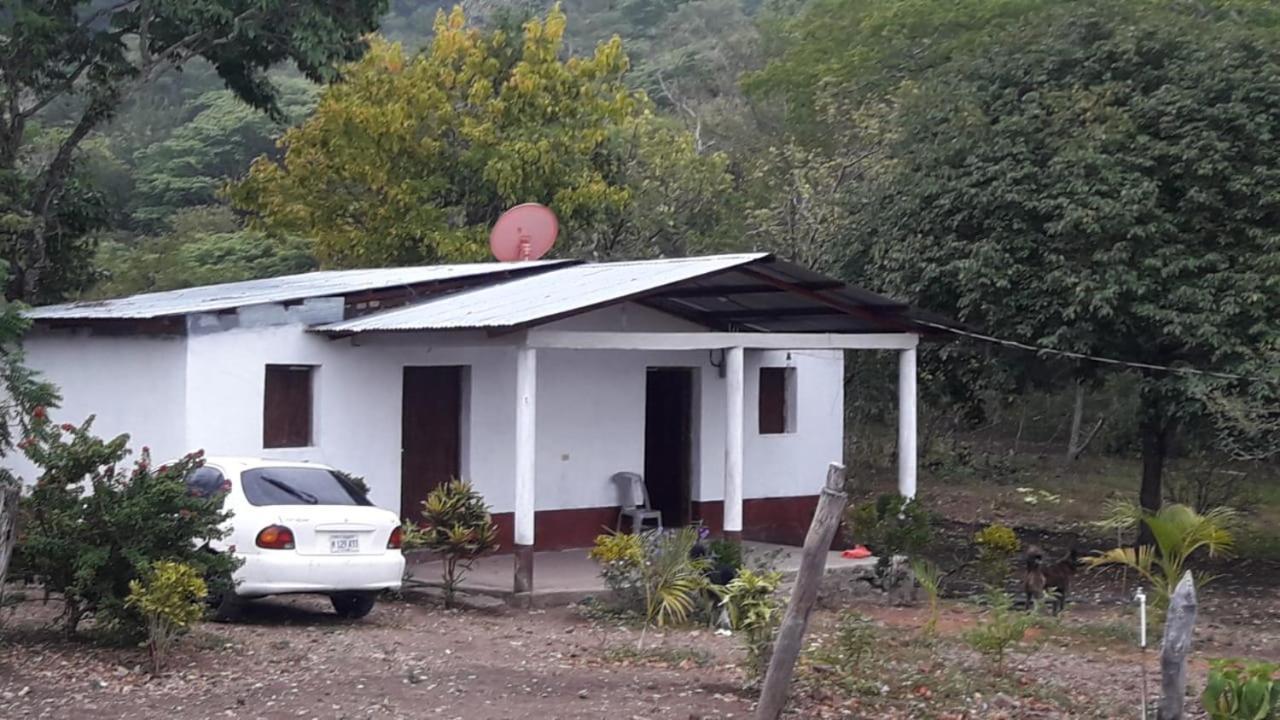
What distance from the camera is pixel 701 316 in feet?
59.7

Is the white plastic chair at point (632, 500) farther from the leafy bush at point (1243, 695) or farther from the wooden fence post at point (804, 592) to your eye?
the leafy bush at point (1243, 695)

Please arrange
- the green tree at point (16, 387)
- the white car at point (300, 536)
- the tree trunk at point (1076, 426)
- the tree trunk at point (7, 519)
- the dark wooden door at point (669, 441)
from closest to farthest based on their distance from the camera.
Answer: the tree trunk at point (7, 519), the white car at point (300, 536), the green tree at point (16, 387), the dark wooden door at point (669, 441), the tree trunk at point (1076, 426)

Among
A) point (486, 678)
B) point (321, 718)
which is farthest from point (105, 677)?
point (486, 678)

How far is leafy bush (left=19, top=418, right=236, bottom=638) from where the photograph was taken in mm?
9977

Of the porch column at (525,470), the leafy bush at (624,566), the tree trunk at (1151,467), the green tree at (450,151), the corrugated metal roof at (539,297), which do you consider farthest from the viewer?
the green tree at (450,151)

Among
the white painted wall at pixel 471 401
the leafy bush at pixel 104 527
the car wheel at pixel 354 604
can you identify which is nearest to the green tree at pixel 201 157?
the white painted wall at pixel 471 401

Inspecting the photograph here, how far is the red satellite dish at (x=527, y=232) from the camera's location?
1959cm

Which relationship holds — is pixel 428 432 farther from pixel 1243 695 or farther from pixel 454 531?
pixel 1243 695

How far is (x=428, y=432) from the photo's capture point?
1661cm

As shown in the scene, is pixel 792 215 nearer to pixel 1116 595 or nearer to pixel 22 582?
pixel 1116 595

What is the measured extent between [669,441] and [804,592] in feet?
35.7

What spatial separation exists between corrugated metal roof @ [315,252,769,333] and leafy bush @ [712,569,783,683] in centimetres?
377

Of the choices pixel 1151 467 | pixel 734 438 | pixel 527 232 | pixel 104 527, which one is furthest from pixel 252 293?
pixel 1151 467

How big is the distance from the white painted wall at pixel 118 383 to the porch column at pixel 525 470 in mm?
3278
